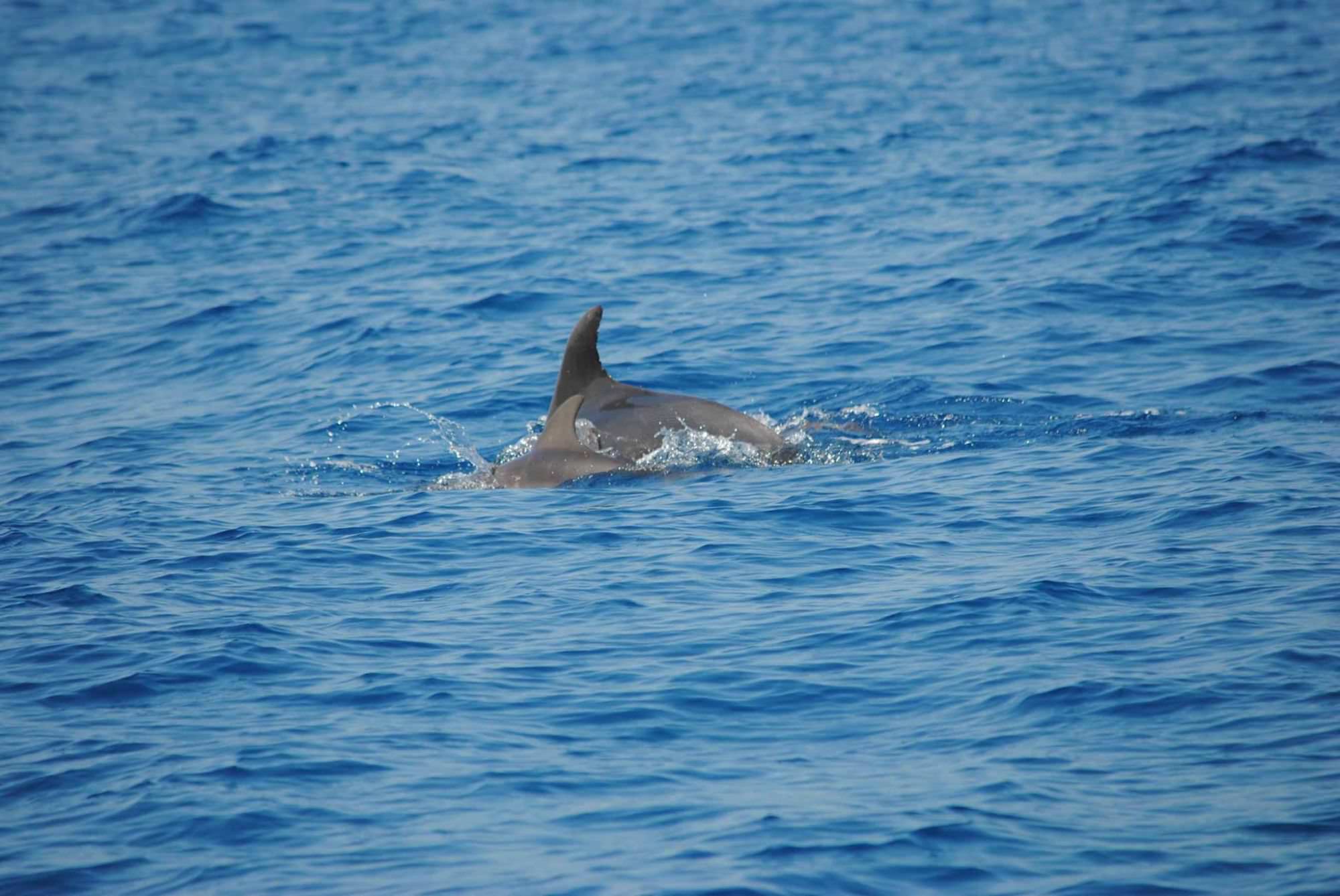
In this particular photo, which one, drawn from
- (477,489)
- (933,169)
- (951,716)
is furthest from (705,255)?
(951,716)

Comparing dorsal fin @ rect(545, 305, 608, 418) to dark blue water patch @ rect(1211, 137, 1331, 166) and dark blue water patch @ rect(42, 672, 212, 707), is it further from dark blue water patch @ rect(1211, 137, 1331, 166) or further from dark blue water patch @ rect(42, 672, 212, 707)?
dark blue water patch @ rect(1211, 137, 1331, 166)

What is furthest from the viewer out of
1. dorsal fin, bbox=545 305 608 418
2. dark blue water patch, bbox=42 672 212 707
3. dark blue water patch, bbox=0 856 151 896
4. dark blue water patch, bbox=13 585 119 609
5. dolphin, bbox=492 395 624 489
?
dolphin, bbox=492 395 624 489

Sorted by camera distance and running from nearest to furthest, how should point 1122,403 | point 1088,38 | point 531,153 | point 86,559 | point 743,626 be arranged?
point 743,626 → point 86,559 → point 1122,403 → point 531,153 → point 1088,38

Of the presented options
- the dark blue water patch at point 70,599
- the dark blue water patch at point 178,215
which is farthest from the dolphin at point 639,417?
the dark blue water patch at point 178,215

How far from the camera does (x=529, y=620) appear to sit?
11.0m

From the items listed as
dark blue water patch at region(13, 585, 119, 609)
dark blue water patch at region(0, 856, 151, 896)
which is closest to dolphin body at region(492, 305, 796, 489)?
dark blue water patch at region(13, 585, 119, 609)

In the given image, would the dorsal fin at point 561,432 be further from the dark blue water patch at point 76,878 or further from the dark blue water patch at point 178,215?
the dark blue water patch at point 178,215

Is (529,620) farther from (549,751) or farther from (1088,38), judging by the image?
(1088,38)

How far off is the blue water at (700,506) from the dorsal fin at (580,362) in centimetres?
104

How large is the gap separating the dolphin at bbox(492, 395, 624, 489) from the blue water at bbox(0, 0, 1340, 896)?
0.38 m

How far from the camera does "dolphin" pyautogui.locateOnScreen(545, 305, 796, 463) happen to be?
14.5 meters

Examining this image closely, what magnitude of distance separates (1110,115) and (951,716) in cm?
2187

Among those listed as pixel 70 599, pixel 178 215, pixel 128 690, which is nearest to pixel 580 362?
pixel 70 599

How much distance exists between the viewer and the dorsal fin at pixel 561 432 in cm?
1420
